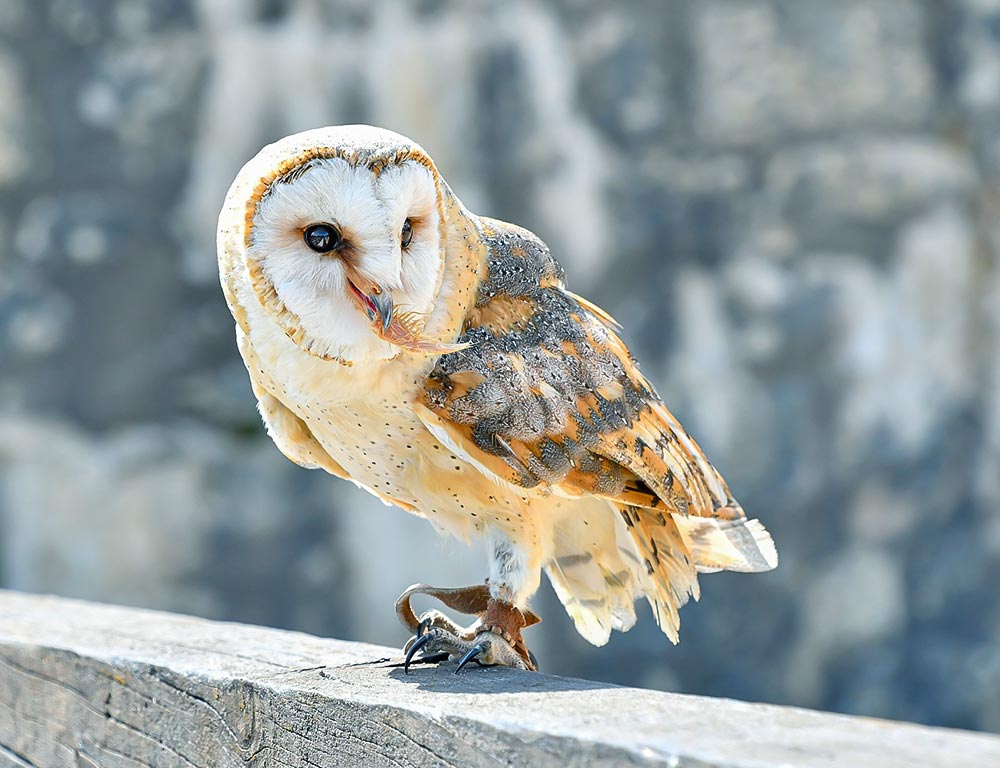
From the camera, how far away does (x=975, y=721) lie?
4184mm

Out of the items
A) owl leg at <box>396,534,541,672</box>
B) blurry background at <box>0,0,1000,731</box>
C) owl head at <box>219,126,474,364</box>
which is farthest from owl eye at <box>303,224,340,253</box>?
blurry background at <box>0,0,1000,731</box>

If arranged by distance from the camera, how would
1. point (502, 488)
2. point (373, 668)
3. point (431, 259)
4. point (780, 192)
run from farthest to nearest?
point (780, 192) < point (502, 488) < point (431, 259) < point (373, 668)

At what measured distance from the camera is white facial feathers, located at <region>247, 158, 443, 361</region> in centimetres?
159

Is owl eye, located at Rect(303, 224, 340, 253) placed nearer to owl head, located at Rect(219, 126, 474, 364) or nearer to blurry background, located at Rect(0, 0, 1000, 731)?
→ owl head, located at Rect(219, 126, 474, 364)

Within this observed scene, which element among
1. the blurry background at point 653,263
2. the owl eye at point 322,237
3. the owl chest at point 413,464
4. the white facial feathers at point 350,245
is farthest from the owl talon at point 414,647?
the blurry background at point 653,263

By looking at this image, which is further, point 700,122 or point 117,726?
point 700,122

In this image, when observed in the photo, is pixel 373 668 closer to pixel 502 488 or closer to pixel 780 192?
pixel 502 488

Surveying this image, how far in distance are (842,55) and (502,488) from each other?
281 centimetres

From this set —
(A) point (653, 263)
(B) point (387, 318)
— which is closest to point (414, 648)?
(B) point (387, 318)

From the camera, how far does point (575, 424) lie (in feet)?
6.13

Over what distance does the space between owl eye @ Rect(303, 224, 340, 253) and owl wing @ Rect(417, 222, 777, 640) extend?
239 millimetres

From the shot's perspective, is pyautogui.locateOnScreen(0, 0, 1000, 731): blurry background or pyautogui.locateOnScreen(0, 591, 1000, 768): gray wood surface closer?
pyautogui.locateOnScreen(0, 591, 1000, 768): gray wood surface

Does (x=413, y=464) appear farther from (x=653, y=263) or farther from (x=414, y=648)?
(x=653, y=263)

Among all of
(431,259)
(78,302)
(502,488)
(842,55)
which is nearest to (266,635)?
(502,488)
